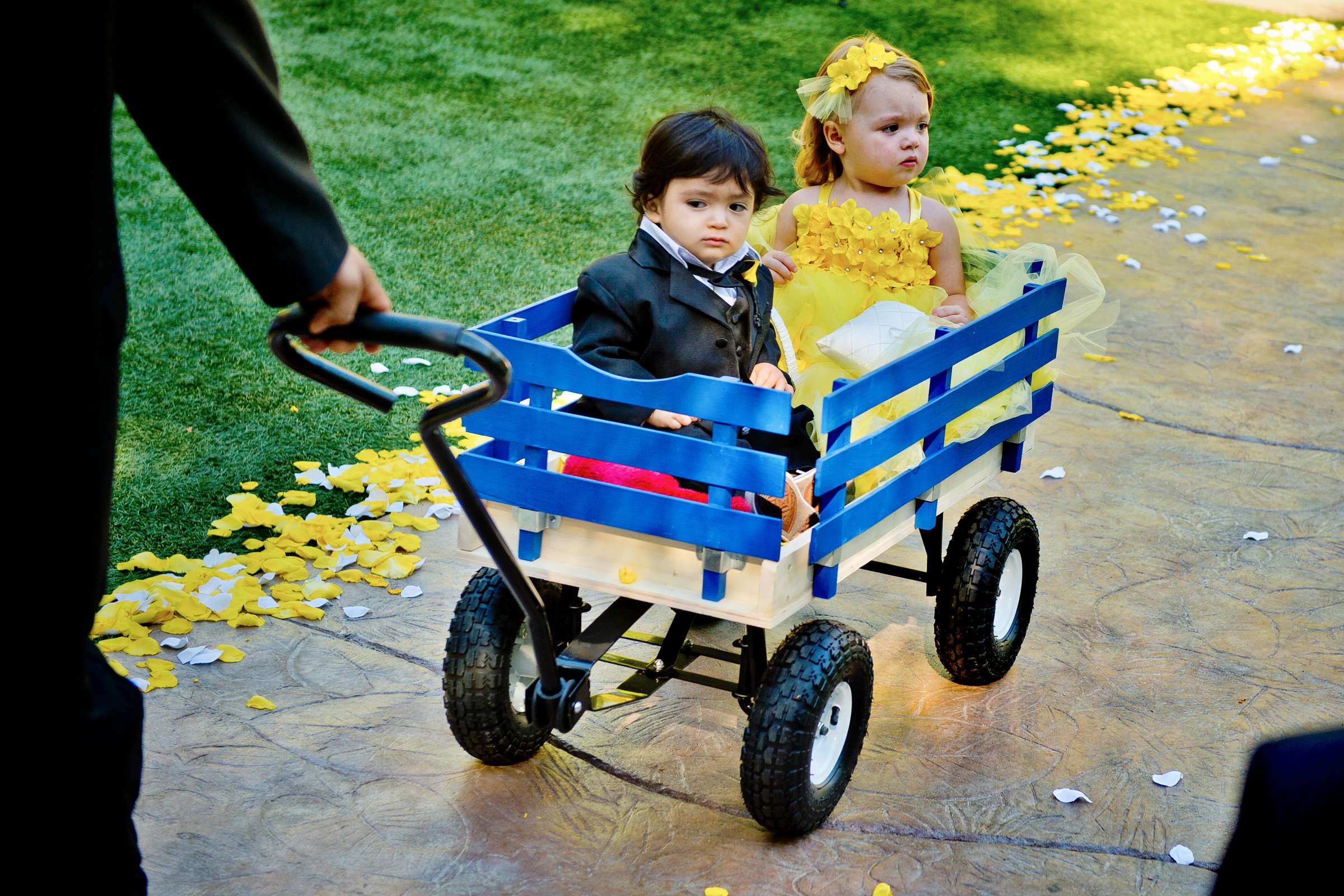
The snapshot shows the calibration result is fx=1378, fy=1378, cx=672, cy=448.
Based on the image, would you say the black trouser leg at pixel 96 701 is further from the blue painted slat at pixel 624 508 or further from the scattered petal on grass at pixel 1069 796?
the scattered petal on grass at pixel 1069 796

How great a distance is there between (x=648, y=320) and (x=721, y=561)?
64cm

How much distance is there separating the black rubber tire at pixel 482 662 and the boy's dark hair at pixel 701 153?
0.87 metres

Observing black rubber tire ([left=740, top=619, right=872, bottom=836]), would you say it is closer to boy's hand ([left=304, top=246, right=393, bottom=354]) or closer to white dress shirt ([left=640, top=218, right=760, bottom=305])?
white dress shirt ([left=640, top=218, right=760, bottom=305])

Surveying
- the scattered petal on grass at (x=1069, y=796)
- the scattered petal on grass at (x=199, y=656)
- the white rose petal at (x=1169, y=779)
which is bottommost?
the white rose petal at (x=1169, y=779)

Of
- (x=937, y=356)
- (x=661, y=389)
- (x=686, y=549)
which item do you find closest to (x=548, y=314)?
(x=661, y=389)

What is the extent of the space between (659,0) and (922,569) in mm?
6154

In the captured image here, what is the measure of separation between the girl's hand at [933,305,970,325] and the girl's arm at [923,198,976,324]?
1.7 inches

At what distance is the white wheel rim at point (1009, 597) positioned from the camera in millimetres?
3078

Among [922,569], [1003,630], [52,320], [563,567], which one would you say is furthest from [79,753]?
[922,569]

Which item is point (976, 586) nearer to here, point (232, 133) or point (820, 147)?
point (820, 147)

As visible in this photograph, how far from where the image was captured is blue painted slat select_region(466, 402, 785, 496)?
7.34 ft

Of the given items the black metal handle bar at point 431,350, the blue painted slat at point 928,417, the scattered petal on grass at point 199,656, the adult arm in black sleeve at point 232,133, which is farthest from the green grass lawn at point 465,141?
the adult arm in black sleeve at point 232,133

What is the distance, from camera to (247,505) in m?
3.55

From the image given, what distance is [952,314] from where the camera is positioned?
3285mm
